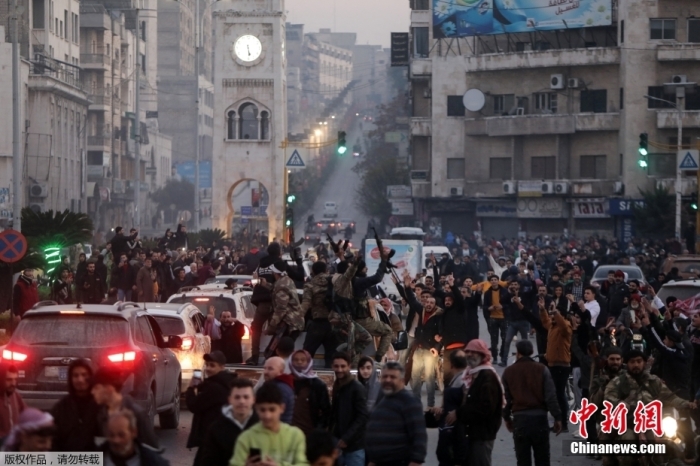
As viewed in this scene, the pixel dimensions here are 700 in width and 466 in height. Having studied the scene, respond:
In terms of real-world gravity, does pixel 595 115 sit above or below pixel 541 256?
above

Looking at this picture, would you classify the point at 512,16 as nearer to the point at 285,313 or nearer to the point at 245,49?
the point at 245,49

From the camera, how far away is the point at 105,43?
9475 cm

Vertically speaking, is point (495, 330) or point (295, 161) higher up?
point (295, 161)

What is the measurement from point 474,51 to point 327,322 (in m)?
59.4

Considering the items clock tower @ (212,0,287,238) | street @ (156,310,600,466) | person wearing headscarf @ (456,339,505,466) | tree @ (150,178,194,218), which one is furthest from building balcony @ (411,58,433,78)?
person wearing headscarf @ (456,339,505,466)

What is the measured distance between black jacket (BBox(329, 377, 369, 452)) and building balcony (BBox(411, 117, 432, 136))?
63021 mm

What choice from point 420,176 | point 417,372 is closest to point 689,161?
point 420,176

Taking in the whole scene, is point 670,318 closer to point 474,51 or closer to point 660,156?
point 660,156

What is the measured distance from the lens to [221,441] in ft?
29.4

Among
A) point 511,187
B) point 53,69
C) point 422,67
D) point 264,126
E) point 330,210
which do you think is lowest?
point 330,210

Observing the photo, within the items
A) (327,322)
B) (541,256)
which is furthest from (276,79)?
(327,322)

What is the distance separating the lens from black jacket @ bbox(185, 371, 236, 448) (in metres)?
10.2

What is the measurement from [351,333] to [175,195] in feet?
339

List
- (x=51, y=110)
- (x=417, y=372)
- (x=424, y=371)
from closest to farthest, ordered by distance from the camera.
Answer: (x=417, y=372)
(x=424, y=371)
(x=51, y=110)
